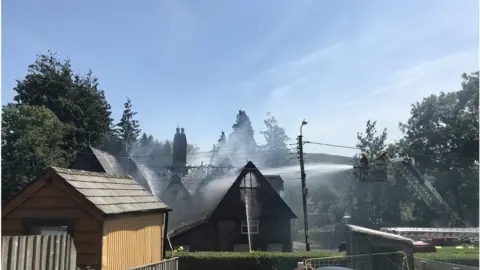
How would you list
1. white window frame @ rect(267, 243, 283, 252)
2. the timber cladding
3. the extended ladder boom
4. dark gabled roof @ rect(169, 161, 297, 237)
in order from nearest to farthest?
the timber cladding, dark gabled roof @ rect(169, 161, 297, 237), white window frame @ rect(267, 243, 283, 252), the extended ladder boom

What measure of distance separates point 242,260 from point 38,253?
16.4 metres

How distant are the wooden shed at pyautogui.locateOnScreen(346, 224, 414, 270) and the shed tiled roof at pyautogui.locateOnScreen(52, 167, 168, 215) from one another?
7.51 meters

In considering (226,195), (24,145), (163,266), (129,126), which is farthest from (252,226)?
(129,126)

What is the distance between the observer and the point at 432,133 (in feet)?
192

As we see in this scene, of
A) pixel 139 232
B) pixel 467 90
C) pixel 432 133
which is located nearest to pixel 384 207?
pixel 432 133

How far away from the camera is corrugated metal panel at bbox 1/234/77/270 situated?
6930 millimetres

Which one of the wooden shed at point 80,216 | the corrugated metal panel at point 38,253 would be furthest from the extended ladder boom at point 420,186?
the corrugated metal panel at point 38,253

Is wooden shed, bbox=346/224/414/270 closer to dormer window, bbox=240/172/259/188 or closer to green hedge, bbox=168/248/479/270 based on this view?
green hedge, bbox=168/248/479/270

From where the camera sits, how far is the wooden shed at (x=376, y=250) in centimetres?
1633

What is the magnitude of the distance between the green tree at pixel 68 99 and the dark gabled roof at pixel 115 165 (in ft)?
25.9

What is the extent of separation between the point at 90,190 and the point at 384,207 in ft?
196

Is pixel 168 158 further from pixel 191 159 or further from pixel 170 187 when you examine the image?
pixel 170 187

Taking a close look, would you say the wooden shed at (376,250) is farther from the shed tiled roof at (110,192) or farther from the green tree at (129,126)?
the green tree at (129,126)

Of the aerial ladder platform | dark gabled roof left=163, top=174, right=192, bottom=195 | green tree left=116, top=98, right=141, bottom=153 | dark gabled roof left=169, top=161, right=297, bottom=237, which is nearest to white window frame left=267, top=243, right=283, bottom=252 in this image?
dark gabled roof left=169, top=161, right=297, bottom=237
